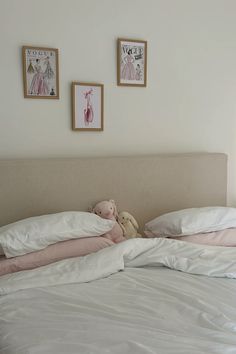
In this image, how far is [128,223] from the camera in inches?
94.3

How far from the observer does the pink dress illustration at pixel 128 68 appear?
2.50 m

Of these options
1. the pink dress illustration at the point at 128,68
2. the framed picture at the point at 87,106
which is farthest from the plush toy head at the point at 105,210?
the pink dress illustration at the point at 128,68

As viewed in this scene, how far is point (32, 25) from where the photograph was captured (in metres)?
2.24

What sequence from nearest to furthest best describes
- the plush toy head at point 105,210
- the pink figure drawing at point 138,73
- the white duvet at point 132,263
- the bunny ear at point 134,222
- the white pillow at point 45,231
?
the white duvet at point 132,263 → the white pillow at point 45,231 → the plush toy head at point 105,210 → the bunny ear at point 134,222 → the pink figure drawing at point 138,73

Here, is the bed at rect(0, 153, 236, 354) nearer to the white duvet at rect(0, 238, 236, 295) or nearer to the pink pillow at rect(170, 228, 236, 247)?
the white duvet at rect(0, 238, 236, 295)

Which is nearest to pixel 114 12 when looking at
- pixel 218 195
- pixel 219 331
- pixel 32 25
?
pixel 32 25

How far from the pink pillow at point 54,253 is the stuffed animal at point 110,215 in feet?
0.43

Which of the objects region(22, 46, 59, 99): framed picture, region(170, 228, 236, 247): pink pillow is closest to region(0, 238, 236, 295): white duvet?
region(170, 228, 236, 247): pink pillow

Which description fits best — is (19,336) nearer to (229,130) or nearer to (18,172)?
(18,172)

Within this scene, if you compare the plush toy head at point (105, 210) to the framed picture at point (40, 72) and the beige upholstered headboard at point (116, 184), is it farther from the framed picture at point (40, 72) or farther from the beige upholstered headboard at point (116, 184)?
the framed picture at point (40, 72)

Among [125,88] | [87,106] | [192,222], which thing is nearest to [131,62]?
[125,88]

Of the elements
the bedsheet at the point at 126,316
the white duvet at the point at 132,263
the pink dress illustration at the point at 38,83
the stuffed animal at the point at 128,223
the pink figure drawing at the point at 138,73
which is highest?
the pink figure drawing at the point at 138,73

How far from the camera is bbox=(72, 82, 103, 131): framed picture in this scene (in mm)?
2389

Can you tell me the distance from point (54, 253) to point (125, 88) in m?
1.20
